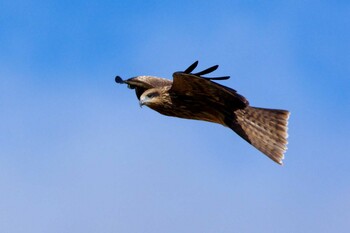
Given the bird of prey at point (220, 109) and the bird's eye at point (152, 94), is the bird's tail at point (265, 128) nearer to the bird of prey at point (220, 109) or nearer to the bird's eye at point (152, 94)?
the bird of prey at point (220, 109)

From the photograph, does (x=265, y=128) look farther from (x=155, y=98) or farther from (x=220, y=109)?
(x=155, y=98)

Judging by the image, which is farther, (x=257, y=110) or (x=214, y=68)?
(x=257, y=110)

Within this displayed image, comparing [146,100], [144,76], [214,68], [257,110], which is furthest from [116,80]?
[214,68]

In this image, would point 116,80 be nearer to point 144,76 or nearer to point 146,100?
point 144,76

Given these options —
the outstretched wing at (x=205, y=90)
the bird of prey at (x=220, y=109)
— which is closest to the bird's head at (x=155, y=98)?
the bird of prey at (x=220, y=109)

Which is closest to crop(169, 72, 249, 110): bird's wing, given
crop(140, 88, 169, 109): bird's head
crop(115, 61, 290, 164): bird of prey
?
crop(115, 61, 290, 164): bird of prey

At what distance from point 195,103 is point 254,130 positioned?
976 mm

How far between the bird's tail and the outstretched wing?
413 mm

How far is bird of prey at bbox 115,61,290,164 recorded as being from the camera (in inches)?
448

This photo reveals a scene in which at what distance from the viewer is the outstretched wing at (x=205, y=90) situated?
11.1m

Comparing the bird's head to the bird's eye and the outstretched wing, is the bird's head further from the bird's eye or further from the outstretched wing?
the outstretched wing

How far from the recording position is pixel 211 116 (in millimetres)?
12078

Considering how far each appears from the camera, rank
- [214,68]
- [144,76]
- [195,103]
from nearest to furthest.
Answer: [214,68] → [195,103] → [144,76]

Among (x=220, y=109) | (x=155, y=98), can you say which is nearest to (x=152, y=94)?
(x=155, y=98)
